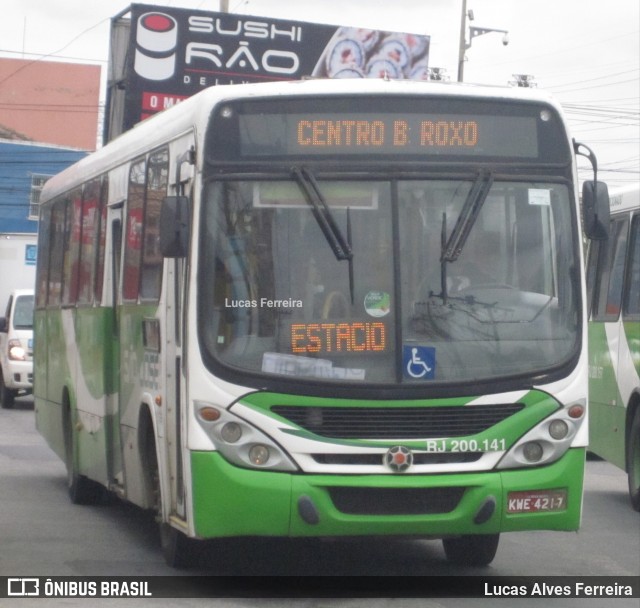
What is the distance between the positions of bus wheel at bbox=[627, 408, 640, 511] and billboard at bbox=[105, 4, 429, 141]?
77.7 feet

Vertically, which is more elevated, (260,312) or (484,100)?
(484,100)

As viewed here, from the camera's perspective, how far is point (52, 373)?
48.5 ft

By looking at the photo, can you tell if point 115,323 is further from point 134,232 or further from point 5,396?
point 5,396

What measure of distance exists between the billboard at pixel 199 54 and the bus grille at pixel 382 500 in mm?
28019

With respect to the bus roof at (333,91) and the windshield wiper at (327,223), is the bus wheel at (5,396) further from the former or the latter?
the windshield wiper at (327,223)

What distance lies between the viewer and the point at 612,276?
46.0 feet

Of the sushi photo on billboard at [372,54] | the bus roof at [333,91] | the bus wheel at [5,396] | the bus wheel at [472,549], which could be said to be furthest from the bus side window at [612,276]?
the sushi photo on billboard at [372,54]

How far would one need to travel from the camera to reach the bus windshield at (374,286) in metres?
8.45

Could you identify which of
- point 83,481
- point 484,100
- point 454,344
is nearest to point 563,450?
point 454,344

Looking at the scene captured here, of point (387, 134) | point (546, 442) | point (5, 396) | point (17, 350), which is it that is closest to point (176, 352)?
point (387, 134)

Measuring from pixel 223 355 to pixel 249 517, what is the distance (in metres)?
0.91

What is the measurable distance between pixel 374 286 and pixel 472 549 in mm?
2153

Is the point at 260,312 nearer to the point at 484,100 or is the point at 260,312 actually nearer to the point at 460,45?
the point at 484,100

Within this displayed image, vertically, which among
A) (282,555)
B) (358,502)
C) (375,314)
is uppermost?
(375,314)
